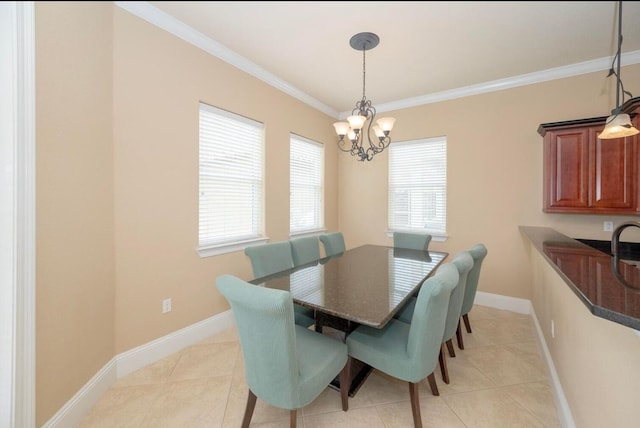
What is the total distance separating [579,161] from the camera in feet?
8.01

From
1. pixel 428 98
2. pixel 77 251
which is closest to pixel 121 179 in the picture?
pixel 77 251

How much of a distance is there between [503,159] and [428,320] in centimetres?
263

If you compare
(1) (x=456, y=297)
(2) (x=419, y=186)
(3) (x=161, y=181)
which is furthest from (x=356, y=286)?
(2) (x=419, y=186)

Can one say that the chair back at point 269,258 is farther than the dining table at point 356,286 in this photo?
Yes

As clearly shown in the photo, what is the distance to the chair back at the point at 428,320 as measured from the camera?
1.29 metres

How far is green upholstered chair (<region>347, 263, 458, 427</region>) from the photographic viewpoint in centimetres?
131

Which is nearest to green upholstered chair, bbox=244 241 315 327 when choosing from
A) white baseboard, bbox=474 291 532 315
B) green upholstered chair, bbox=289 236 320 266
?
green upholstered chair, bbox=289 236 320 266

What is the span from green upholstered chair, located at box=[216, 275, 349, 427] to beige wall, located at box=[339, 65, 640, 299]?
2.70 m

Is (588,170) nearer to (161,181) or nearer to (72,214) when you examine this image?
(161,181)

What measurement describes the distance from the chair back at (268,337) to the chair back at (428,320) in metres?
0.62

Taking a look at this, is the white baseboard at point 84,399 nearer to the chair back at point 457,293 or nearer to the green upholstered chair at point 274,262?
the green upholstered chair at point 274,262

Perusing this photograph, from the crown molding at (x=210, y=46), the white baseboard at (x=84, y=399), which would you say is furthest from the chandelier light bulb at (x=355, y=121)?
the white baseboard at (x=84, y=399)

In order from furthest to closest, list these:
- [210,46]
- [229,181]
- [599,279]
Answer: [229,181] < [210,46] < [599,279]

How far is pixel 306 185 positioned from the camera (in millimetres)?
3717
